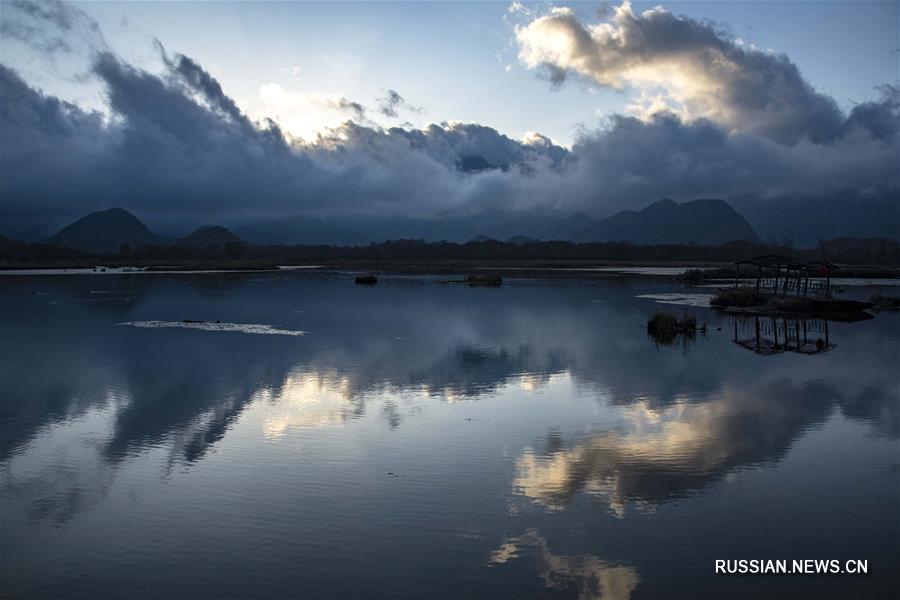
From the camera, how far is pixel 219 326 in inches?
1350

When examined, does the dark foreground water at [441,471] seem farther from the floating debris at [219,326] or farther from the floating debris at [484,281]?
the floating debris at [484,281]

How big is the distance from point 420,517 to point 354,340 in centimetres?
1975

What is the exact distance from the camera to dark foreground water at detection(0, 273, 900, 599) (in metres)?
8.38

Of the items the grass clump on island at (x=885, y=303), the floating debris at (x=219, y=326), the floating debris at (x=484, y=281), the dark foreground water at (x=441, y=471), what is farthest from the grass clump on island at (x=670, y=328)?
the floating debris at (x=484, y=281)

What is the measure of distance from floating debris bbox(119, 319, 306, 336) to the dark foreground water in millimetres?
5737

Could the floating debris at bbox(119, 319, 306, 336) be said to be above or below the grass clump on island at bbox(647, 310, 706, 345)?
above

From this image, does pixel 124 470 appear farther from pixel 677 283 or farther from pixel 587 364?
pixel 677 283

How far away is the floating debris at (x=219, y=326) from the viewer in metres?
32.3

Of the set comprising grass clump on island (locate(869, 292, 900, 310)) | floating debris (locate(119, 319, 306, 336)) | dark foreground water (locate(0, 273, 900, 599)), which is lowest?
grass clump on island (locate(869, 292, 900, 310))

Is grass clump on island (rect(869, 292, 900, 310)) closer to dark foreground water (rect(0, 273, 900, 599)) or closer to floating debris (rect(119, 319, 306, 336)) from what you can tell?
dark foreground water (rect(0, 273, 900, 599))

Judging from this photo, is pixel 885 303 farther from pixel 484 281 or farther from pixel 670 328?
pixel 484 281

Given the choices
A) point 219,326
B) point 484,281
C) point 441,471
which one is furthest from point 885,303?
point 441,471

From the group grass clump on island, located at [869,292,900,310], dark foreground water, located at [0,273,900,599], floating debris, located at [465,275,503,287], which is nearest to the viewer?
dark foreground water, located at [0,273,900,599]

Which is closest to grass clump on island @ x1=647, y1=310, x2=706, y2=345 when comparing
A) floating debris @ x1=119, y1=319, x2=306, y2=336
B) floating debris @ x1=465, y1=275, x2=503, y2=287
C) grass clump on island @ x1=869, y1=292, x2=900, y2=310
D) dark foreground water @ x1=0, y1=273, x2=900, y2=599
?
dark foreground water @ x1=0, y1=273, x2=900, y2=599
